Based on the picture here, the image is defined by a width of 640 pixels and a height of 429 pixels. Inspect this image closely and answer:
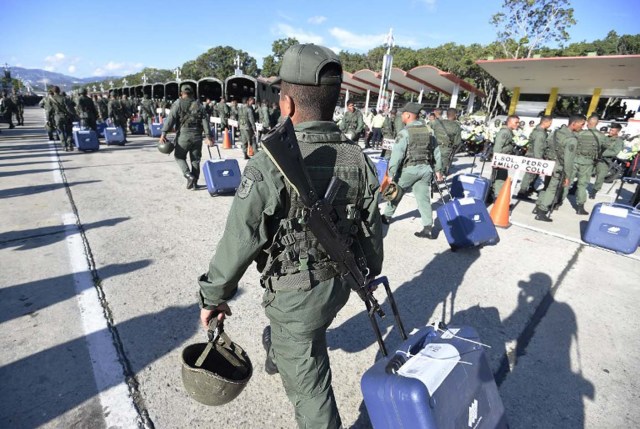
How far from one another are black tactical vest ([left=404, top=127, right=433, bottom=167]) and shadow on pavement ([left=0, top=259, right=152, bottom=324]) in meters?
3.75

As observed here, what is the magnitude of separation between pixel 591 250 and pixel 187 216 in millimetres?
6127

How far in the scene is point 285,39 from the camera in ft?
188

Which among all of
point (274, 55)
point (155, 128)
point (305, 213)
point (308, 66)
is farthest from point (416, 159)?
point (274, 55)

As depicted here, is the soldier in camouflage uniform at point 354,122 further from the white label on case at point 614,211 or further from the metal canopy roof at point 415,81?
the metal canopy roof at point 415,81

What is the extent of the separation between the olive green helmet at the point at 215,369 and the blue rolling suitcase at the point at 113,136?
12.3 meters

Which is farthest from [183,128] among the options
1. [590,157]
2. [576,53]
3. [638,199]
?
[576,53]

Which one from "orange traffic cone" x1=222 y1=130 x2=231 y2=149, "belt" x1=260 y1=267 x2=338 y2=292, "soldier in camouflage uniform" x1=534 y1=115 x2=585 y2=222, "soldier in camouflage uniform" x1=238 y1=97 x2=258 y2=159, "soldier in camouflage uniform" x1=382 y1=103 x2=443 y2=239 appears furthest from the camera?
"orange traffic cone" x1=222 y1=130 x2=231 y2=149

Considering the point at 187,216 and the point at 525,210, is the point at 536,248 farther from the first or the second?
the point at 187,216

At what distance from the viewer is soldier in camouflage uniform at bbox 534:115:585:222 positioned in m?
5.76

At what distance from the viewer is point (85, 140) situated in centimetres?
Result: 995

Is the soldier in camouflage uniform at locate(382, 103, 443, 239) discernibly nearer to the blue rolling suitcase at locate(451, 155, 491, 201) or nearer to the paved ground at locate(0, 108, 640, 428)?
the paved ground at locate(0, 108, 640, 428)

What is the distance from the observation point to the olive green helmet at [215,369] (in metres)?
1.43

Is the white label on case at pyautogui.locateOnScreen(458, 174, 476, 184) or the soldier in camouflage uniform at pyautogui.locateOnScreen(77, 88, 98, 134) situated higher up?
the soldier in camouflage uniform at pyautogui.locateOnScreen(77, 88, 98, 134)

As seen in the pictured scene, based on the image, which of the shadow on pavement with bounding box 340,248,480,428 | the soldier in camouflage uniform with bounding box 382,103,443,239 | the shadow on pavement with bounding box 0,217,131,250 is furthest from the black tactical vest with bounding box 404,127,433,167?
the shadow on pavement with bounding box 0,217,131,250
